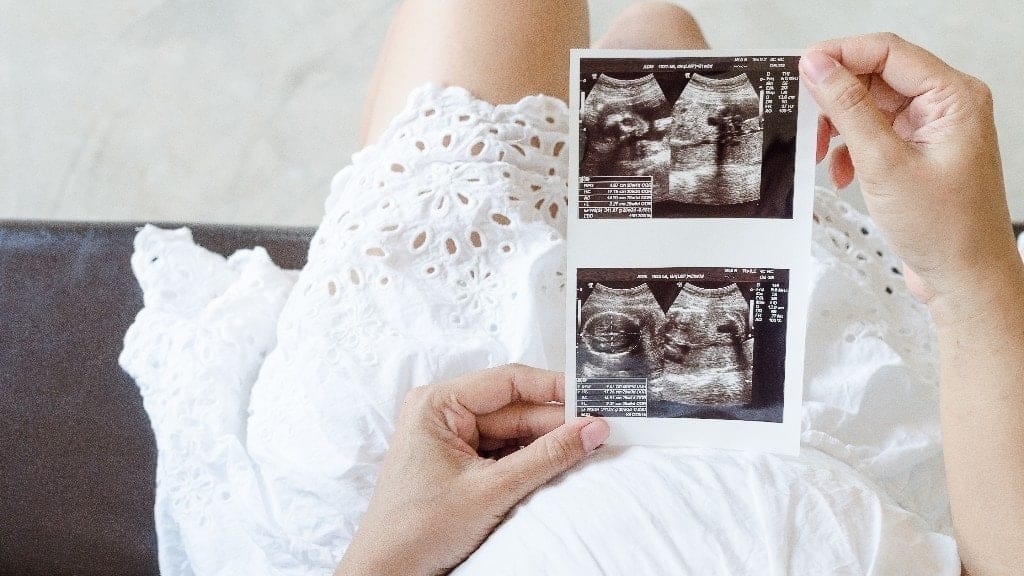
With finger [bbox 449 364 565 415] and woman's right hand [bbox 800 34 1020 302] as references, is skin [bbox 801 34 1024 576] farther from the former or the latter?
Answer: finger [bbox 449 364 565 415]

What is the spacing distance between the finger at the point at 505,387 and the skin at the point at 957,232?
0.30m

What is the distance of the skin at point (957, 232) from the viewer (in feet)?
2.12

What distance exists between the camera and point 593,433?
756 mm

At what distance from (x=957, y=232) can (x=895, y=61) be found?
13 centimetres

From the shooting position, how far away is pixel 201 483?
992mm

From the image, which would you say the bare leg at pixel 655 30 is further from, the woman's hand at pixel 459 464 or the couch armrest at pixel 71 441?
the couch armrest at pixel 71 441

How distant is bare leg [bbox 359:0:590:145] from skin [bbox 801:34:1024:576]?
409 millimetres

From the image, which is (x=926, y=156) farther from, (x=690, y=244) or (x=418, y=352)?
(x=418, y=352)

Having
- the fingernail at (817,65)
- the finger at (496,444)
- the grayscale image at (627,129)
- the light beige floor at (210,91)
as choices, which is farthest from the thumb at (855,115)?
the light beige floor at (210,91)

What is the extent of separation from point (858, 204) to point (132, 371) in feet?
3.90

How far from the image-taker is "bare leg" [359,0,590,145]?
102 centimetres

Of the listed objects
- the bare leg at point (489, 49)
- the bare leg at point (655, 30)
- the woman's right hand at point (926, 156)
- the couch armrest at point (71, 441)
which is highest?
the bare leg at point (655, 30)

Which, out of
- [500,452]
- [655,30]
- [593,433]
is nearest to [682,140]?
[593,433]

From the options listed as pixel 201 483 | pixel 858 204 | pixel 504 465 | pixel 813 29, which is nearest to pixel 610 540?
pixel 504 465
